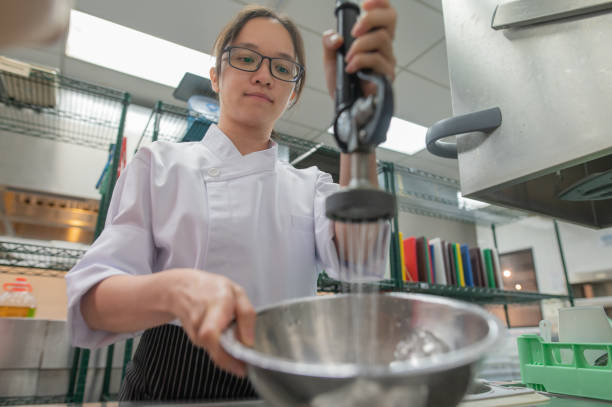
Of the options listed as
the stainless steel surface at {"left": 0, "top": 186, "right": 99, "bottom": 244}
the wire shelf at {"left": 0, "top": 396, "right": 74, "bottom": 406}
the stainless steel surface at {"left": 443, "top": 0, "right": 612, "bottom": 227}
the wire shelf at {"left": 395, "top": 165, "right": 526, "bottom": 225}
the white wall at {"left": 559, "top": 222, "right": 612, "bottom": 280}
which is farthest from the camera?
the white wall at {"left": 559, "top": 222, "right": 612, "bottom": 280}

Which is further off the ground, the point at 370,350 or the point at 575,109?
the point at 575,109

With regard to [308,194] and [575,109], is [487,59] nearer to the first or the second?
[575,109]

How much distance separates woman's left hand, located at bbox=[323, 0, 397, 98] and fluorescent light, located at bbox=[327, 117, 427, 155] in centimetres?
281

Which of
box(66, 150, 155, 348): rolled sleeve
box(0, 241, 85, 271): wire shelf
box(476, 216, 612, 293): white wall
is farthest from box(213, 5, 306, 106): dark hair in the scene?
box(476, 216, 612, 293): white wall

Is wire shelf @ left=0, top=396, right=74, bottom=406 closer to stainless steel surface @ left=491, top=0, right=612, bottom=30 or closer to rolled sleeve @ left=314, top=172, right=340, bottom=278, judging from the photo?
rolled sleeve @ left=314, top=172, right=340, bottom=278

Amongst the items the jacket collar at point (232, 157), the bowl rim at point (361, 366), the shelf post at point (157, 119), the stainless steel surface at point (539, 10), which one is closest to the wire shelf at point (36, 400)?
the shelf post at point (157, 119)

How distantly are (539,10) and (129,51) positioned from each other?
2471 millimetres

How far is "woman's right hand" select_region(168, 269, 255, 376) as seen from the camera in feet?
0.99

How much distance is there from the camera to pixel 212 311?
1.02ft

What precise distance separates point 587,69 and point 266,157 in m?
0.46

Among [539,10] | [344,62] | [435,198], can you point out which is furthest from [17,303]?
[435,198]

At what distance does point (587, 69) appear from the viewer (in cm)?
49

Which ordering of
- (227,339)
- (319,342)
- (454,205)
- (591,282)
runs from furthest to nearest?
(591,282), (454,205), (319,342), (227,339)

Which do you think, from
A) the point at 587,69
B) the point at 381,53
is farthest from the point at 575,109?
the point at 381,53
